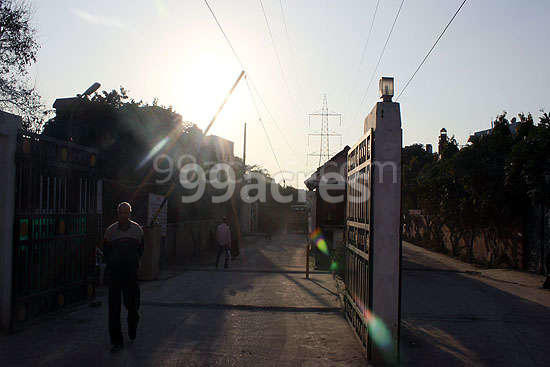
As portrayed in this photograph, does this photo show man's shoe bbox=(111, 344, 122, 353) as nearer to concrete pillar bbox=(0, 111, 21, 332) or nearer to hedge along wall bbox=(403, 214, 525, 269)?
concrete pillar bbox=(0, 111, 21, 332)

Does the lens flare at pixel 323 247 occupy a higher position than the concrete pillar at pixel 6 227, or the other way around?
the concrete pillar at pixel 6 227

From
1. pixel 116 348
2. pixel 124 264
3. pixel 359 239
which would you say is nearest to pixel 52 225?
pixel 124 264

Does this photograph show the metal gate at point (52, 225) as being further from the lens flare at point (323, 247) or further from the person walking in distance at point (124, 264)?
the lens flare at point (323, 247)

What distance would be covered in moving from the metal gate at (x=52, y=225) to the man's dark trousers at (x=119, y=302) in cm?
185

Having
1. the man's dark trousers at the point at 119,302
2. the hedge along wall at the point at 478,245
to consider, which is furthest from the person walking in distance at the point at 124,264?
the hedge along wall at the point at 478,245

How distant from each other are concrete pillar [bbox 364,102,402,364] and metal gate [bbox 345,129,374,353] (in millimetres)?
100

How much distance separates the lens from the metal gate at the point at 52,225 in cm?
761

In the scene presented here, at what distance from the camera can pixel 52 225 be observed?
8.30 metres

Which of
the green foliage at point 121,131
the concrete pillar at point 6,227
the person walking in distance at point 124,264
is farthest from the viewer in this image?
the green foliage at point 121,131

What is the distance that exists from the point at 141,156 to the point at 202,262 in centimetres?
550

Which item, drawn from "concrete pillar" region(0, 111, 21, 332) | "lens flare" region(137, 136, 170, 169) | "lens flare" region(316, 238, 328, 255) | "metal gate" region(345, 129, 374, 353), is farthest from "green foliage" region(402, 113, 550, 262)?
"concrete pillar" region(0, 111, 21, 332)

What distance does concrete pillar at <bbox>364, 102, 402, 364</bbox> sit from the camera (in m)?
6.10

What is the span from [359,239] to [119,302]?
347 cm

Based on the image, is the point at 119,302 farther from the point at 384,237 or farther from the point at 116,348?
the point at 384,237
